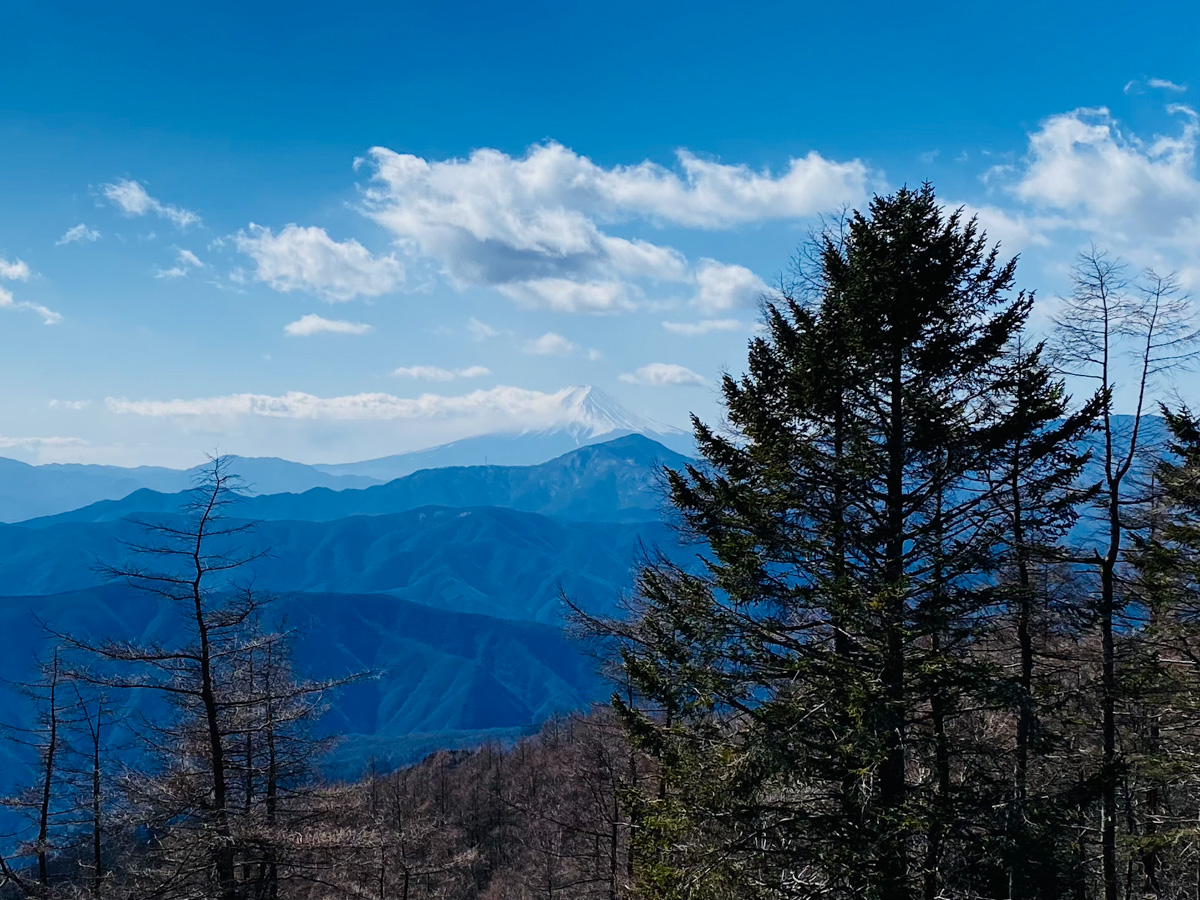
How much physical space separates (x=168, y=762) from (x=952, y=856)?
16117mm

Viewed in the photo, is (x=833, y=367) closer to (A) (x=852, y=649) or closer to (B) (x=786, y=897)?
(A) (x=852, y=649)

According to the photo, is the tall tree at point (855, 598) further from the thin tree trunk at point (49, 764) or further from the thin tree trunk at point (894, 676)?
the thin tree trunk at point (49, 764)

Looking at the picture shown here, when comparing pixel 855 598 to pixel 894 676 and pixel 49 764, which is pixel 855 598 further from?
pixel 49 764

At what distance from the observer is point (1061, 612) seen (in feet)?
33.7

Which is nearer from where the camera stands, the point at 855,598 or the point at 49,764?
the point at 855,598

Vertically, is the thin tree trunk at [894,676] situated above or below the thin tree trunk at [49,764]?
above

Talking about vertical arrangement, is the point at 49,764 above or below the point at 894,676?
below

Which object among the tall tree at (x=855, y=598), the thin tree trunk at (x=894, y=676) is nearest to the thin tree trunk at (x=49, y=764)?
the tall tree at (x=855, y=598)

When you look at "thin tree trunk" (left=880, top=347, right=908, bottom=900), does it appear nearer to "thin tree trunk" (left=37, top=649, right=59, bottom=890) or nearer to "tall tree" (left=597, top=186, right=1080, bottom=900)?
"tall tree" (left=597, top=186, right=1080, bottom=900)

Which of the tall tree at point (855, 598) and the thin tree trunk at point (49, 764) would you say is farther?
the thin tree trunk at point (49, 764)

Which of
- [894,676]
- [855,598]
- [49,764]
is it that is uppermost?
[855,598]

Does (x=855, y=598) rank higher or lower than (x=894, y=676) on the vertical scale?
higher

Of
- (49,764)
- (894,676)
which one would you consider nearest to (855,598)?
(894,676)

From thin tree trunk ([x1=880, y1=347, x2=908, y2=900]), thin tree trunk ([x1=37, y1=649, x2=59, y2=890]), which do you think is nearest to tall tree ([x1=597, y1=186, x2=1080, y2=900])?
thin tree trunk ([x1=880, y1=347, x2=908, y2=900])
